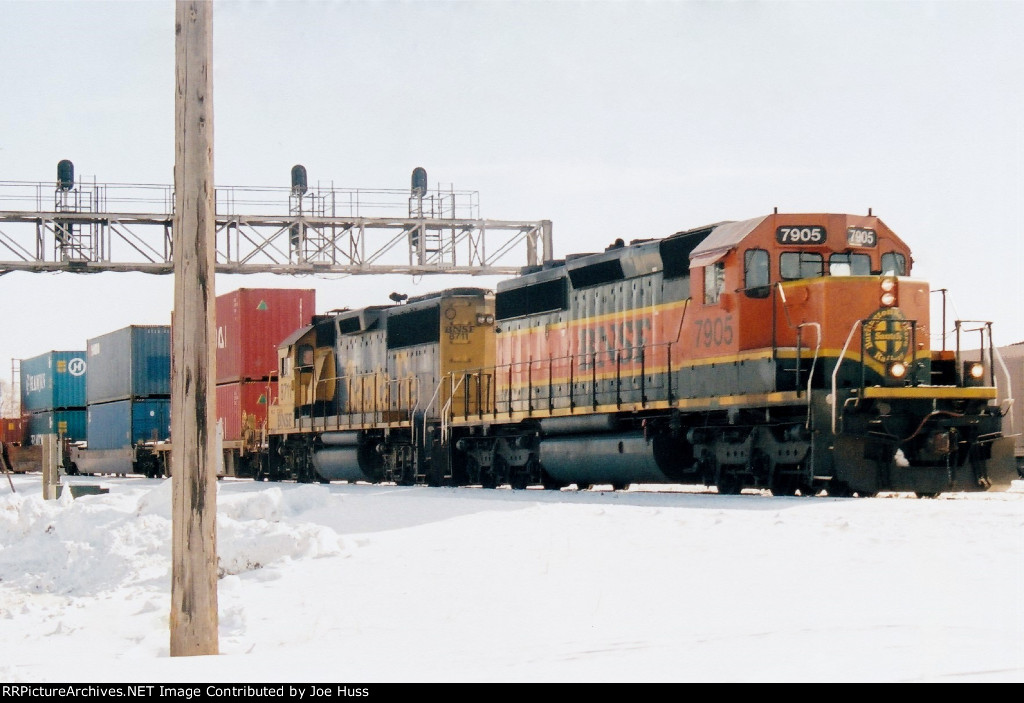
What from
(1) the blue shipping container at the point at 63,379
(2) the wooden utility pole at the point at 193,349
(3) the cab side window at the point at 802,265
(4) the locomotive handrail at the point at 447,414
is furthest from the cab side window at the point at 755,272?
(1) the blue shipping container at the point at 63,379

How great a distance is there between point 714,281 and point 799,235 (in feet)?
4.06

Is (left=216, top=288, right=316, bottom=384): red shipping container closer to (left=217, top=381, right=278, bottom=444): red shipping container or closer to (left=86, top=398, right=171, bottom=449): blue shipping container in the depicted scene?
(left=217, top=381, right=278, bottom=444): red shipping container

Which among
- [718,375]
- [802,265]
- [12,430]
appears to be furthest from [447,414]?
[12,430]

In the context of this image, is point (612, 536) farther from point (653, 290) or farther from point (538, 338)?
point (538, 338)

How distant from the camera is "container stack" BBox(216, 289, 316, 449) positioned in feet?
102

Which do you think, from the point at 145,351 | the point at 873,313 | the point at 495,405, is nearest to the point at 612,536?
the point at 873,313

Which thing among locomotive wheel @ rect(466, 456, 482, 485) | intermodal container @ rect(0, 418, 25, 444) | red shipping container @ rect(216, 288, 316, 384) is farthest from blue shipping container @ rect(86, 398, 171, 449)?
locomotive wheel @ rect(466, 456, 482, 485)

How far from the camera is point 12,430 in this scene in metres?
49.1

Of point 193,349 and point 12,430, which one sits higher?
point 193,349

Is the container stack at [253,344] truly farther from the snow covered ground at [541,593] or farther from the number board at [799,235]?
the number board at [799,235]

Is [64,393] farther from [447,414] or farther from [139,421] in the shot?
[447,414]

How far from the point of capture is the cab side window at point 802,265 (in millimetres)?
15289

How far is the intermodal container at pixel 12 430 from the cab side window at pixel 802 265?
131 feet

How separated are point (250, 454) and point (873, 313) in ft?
68.4
